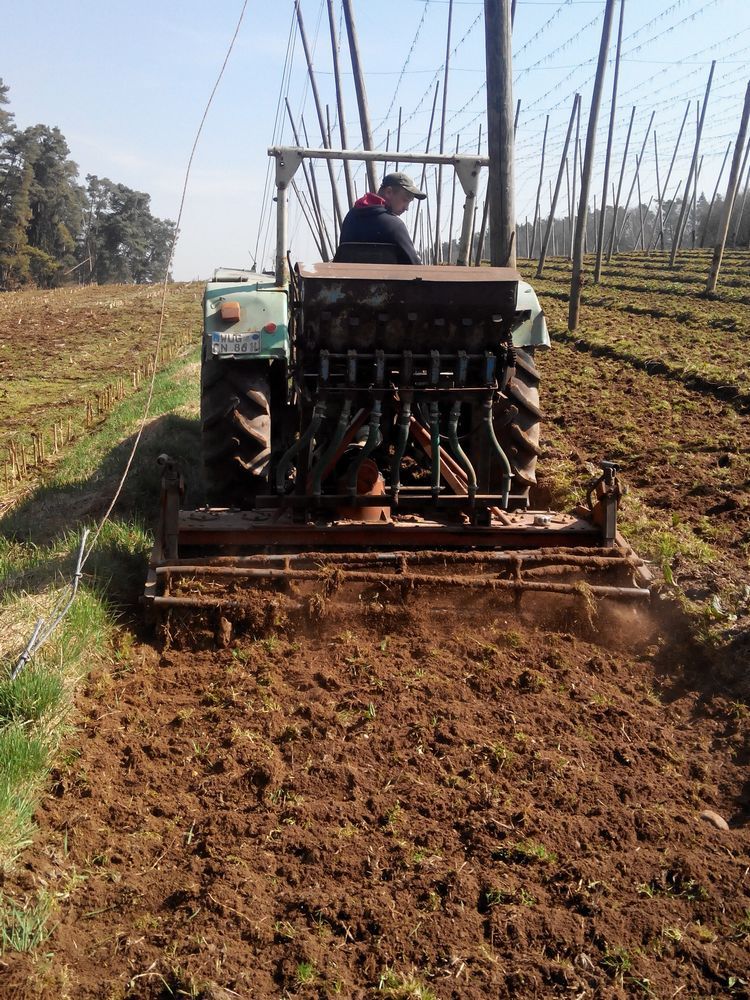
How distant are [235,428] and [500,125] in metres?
3.55

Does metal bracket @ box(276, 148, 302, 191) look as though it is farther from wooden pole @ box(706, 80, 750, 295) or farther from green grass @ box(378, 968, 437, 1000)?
wooden pole @ box(706, 80, 750, 295)

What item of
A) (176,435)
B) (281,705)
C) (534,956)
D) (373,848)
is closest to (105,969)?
(373,848)

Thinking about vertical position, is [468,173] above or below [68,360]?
above

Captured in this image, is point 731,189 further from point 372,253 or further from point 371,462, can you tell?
point 371,462

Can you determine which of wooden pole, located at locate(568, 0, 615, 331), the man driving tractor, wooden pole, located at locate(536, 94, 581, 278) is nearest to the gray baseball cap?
the man driving tractor

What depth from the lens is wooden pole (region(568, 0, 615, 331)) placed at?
15.7 metres

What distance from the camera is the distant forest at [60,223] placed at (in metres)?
53.5

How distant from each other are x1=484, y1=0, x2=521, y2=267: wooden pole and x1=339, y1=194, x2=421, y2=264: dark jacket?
5.85 ft

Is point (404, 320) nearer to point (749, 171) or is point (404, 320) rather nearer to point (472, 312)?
point (472, 312)

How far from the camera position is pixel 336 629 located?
13.8 ft

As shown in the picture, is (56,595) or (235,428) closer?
(56,595)

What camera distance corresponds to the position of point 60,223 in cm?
5859

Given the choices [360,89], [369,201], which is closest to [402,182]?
[369,201]

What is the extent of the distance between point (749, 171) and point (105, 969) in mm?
48880
